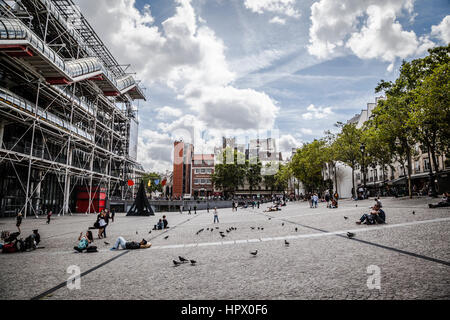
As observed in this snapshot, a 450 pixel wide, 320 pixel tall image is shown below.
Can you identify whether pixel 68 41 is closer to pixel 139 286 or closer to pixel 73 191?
pixel 73 191

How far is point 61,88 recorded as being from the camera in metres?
27.6

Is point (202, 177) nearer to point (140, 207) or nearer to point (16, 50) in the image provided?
point (140, 207)

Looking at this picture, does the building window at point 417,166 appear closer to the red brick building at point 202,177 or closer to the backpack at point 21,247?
the backpack at point 21,247

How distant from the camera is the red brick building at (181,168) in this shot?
84.1 m

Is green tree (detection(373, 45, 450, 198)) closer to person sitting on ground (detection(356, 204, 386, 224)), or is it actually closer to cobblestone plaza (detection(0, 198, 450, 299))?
person sitting on ground (detection(356, 204, 386, 224))

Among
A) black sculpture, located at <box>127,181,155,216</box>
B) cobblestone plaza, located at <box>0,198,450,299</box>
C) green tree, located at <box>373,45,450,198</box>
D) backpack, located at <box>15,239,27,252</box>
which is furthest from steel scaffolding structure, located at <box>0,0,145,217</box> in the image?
green tree, located at <box>373,45,450,198</box>

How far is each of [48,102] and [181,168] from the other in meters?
56.5

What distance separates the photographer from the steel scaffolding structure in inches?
817

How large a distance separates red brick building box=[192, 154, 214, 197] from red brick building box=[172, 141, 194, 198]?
6.55 feet

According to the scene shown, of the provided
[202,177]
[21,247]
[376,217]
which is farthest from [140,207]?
[202,177]

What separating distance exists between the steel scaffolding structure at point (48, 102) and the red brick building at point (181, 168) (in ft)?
131

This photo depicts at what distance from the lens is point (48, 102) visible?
94.8ft

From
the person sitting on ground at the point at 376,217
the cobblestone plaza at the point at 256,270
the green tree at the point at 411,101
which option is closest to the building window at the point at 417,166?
the green tree at the point at 411,101
